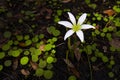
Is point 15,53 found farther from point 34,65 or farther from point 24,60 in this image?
point 34,65

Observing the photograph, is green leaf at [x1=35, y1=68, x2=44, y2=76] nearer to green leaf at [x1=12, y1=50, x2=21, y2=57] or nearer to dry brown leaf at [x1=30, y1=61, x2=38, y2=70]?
dry brown leaf at [x1=30, y1=61, x2=38, y2=70]

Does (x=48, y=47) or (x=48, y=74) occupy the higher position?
(x=48, y=47)

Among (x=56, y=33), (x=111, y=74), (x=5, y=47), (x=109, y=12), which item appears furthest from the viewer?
(x=109, y=12)

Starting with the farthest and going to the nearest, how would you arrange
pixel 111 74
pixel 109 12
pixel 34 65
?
1. pixel 109 12
2. pixel 34 65
3. pixel 111 74

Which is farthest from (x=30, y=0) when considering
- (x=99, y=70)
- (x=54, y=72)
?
(x=99, y=70)

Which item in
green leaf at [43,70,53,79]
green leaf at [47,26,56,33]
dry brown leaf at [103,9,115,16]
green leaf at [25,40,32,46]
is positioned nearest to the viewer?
green leaf at [43,70,53,79]

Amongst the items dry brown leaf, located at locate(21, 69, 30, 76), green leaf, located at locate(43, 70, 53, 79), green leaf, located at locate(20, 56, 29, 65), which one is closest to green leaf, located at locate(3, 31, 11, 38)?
green leaf, located at locate(20, 56, 29, 65)

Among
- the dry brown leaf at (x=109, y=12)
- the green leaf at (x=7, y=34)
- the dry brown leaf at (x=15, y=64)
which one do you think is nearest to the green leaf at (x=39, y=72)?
the dry brown leaf at (x=15, y=64)

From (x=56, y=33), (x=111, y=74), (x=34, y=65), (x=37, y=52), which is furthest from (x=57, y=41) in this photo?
(x=111, y=74)

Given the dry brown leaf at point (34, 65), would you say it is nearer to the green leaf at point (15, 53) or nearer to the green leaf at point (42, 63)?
the green leaf at point (42, 63)

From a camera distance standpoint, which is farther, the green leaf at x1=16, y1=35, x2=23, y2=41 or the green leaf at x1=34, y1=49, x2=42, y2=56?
the green leaf at x1=16, y1=35, x2=23, y2=41
